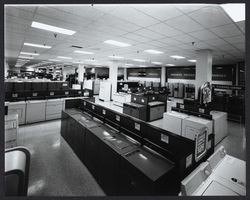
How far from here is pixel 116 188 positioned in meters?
1.68

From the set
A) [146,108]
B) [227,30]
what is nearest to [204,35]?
[227,30]

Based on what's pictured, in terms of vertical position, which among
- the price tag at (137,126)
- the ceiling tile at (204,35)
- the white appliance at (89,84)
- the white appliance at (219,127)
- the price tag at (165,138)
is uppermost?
the ceiling tile at (204,35)

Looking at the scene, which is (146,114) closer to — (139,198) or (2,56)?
(139,198)

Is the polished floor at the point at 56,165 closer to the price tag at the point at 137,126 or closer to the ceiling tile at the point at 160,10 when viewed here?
the price tag at the point at 137,126

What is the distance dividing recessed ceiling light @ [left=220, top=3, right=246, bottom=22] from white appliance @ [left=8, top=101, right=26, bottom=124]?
556 cm

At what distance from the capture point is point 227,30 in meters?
3.24

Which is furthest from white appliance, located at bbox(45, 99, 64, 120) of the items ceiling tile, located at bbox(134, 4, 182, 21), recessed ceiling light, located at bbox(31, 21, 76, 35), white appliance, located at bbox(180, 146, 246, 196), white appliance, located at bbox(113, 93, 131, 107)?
white appliance, located at bbox(180, 146, 246, 196)

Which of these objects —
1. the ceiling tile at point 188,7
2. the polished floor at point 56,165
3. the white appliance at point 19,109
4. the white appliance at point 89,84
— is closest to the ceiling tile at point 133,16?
the ceiling tile at point 188,7

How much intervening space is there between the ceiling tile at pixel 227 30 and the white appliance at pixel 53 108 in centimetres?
521

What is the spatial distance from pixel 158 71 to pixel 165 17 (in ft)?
39.8

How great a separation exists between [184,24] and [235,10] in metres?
0.85

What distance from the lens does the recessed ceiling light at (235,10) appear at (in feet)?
7.12

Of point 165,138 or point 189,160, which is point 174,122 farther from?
point 189,160

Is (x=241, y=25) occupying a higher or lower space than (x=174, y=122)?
higher
